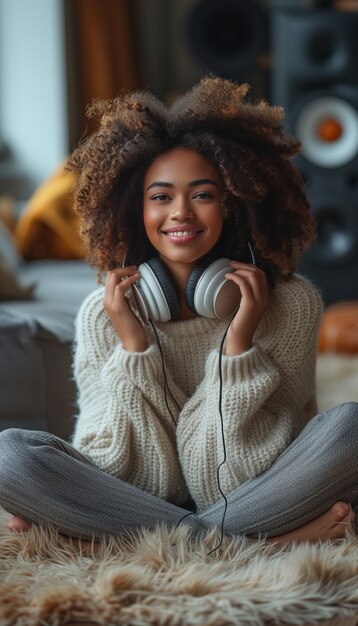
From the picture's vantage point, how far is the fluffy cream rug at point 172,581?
1.14 m

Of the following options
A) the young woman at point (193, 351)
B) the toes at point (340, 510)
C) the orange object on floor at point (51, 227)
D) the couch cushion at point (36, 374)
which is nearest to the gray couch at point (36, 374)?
the couch cushion at point (36, 374)

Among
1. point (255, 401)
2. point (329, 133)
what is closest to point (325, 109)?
point (329, 133)

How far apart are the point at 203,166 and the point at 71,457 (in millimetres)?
460

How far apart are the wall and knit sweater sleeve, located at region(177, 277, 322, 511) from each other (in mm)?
2438

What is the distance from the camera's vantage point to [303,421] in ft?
5.14

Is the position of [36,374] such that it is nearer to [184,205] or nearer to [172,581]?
[184,205]

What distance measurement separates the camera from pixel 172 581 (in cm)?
121

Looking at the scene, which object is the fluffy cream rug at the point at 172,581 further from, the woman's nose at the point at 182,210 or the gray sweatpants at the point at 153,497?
the woman's nose at the point at 182,210

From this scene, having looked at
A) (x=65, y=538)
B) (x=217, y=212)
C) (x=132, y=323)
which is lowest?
(x=65, y=538)

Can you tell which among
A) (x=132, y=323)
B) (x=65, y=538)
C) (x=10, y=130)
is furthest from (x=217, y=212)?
(x=10, y=130)

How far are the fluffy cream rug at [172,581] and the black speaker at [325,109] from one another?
210 centimetres

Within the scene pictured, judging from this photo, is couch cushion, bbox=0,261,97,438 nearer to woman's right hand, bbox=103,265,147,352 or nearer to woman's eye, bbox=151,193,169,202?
woman's right hand, bbox=103,265,147,352

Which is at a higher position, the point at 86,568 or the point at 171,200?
the point at 171,200

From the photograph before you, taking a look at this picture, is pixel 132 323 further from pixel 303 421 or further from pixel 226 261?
pixel 303 421
